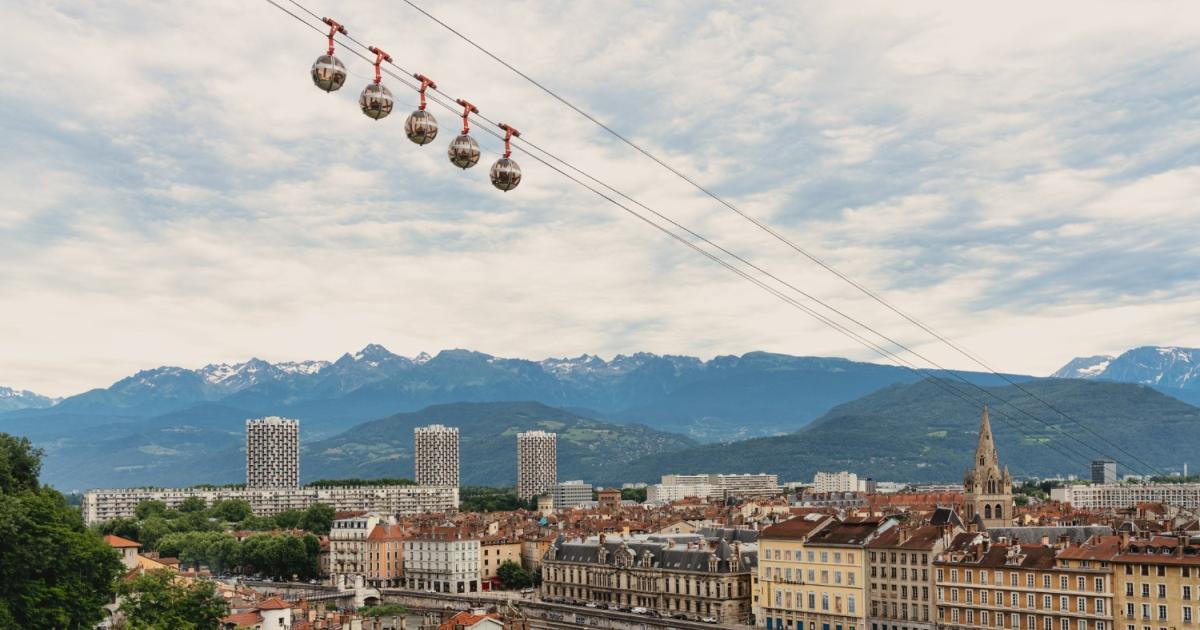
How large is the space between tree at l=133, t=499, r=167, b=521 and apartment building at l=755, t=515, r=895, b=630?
114 metres

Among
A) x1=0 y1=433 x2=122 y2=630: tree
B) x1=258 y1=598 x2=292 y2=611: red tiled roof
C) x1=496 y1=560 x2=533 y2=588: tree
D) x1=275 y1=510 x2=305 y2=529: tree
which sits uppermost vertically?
x1=0 y1=433 x2=122 y2=630: tree

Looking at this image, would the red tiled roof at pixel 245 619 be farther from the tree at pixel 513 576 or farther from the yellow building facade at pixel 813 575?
the tree at pixel 513 576

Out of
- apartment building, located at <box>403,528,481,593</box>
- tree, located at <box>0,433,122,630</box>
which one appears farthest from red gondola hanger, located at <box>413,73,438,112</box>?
apartment building, located at <box>403,528,481,593</box>

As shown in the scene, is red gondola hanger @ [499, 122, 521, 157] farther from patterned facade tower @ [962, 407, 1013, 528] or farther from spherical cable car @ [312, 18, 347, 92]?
patterned facade tower @ [962, 407, 1013, 528]

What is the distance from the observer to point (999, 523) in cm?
12888

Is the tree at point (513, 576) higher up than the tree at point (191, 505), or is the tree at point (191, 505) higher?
the tree at point (191, 505)

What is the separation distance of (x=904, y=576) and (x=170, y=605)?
51.7 meters

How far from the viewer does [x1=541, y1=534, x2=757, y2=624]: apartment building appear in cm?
9525

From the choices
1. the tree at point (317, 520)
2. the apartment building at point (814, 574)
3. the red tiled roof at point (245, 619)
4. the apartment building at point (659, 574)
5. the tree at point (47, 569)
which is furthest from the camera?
the tree at point (317, 520)

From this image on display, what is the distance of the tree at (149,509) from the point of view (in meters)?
175

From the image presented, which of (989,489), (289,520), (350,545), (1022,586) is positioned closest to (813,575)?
(1022,586)

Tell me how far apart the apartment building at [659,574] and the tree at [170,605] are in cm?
5027

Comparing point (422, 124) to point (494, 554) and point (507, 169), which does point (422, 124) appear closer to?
point (507, 169)

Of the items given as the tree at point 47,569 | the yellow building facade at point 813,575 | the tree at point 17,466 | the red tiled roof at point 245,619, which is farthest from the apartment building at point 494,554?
the tree at point 47,569
